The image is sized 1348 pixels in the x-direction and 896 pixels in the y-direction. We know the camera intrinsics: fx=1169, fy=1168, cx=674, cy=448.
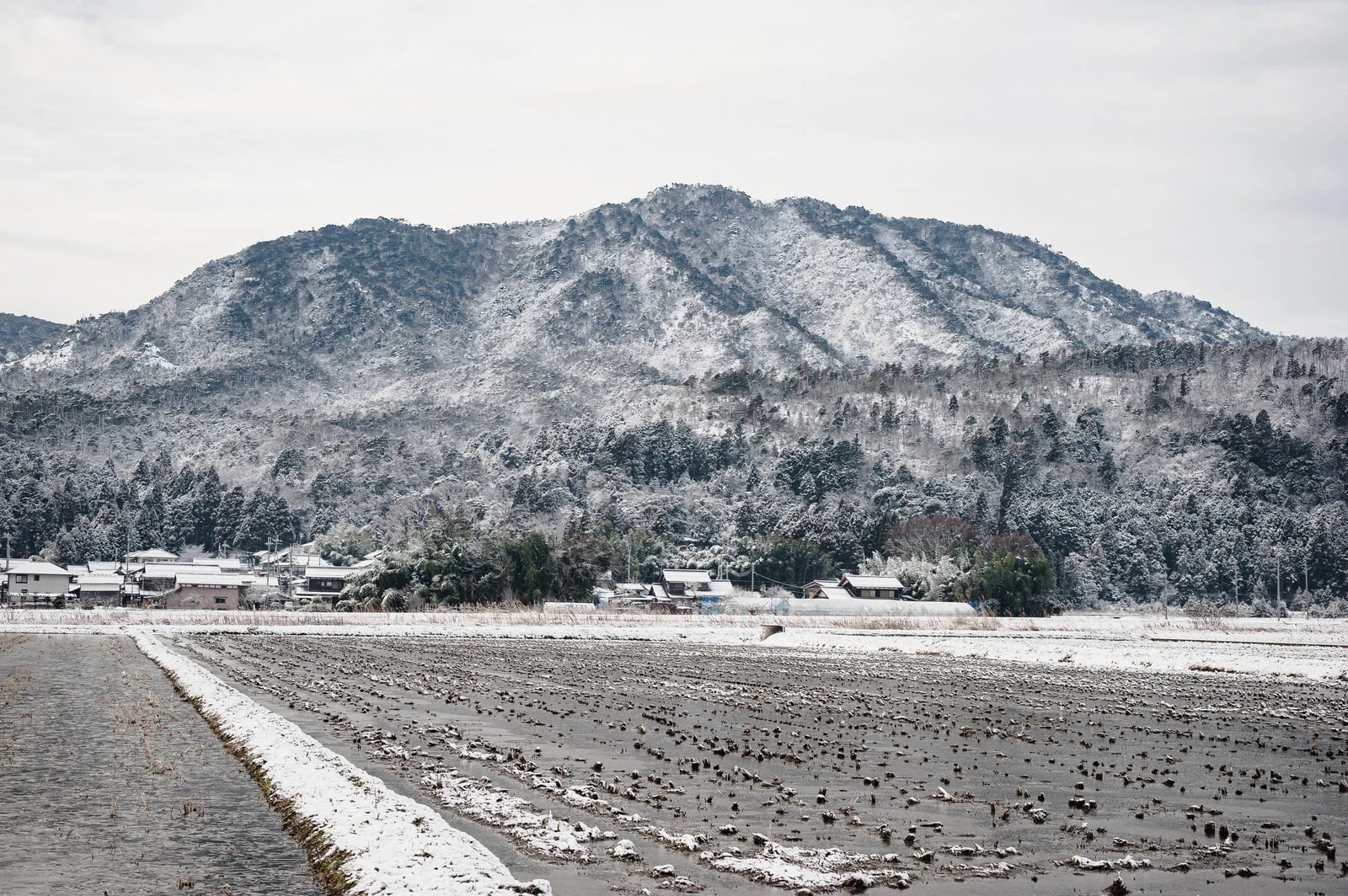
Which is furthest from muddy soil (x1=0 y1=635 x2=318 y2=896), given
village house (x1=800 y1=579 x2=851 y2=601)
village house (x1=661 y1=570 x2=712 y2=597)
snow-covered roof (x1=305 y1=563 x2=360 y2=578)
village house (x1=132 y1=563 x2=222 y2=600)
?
village house (x1=132 y1=563 x2=222 y2=600)

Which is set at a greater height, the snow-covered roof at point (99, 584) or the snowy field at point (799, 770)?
the snowy field at point (799, 770)

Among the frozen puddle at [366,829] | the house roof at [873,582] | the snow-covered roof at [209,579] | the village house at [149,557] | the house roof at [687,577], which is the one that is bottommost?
the snow-covered roof at [209,579]

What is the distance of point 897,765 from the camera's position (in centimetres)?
2241

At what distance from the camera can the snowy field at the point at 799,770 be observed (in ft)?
46.5

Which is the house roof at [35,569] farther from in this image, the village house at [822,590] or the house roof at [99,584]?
the village house at [822,590]

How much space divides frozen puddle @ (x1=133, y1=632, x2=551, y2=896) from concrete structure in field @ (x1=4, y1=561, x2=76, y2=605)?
12249cm

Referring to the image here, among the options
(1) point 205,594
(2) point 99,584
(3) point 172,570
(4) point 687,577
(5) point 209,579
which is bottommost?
(1) point 205,594

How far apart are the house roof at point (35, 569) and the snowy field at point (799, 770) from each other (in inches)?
3924

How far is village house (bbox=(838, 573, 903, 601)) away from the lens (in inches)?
5049

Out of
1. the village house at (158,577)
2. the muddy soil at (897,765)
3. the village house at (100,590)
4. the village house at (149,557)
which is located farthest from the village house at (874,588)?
the village house at (149,557)

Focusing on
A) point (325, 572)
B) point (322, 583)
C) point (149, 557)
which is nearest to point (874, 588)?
point (322, 583)

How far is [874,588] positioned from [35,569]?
96.2 meters

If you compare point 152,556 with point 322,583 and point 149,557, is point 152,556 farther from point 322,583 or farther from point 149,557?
point 322,583

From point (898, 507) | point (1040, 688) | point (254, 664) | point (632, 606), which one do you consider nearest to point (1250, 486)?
point (898, 507)
